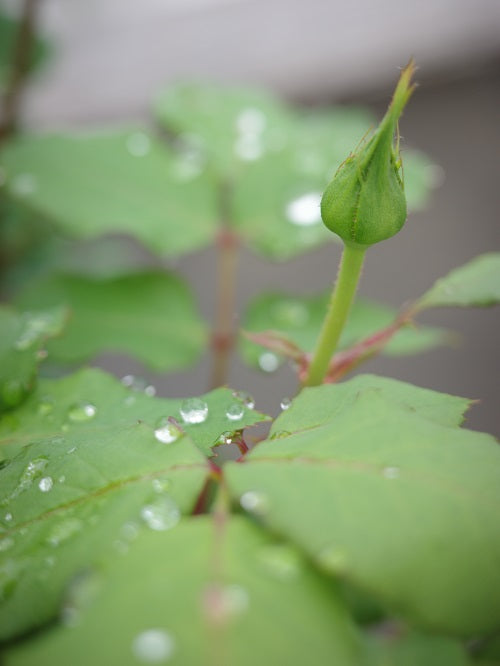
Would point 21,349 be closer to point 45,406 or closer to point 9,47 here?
point 45,406

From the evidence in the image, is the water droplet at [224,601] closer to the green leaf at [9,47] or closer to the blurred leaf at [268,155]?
the blurred leaf at [268,155]

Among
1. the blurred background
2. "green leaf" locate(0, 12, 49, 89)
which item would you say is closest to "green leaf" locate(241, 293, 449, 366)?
"green leaf" locate(0, 12, 49, 89)

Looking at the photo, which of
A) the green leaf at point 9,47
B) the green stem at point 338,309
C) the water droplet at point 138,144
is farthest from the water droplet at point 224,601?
the green leaf at point 9,47

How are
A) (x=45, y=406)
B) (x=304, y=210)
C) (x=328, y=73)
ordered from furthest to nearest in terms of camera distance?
(x=328, y=73) < (x=304, y=210) < (x=45, y=406)

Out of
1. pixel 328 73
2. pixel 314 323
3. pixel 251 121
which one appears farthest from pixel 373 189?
pixel 328 73

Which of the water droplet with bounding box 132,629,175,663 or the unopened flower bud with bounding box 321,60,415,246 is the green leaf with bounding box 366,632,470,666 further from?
the unopened flower bud with bounding box 321,60,415,246
